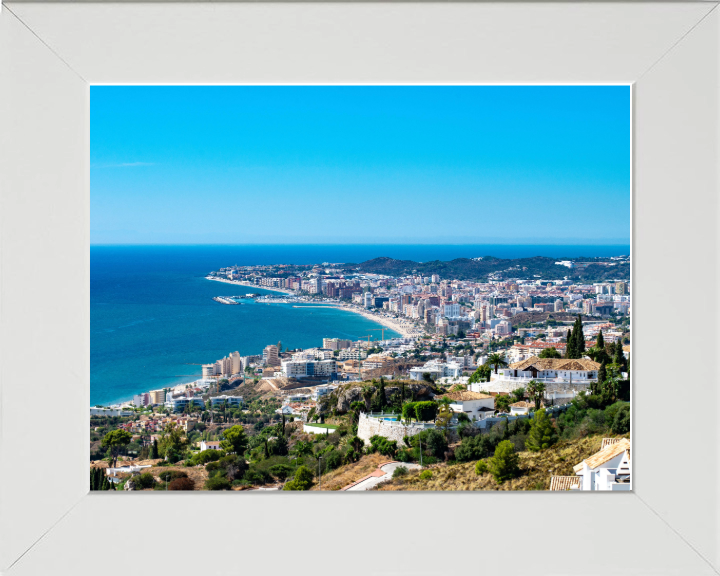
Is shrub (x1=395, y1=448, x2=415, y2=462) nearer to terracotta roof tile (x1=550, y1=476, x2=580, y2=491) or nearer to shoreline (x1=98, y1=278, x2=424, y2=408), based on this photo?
terracotta roof tile (x1=550, y1=476, x2=580, y2=491)

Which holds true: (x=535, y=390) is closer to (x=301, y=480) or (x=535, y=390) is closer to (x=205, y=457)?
(x=301, y=480)

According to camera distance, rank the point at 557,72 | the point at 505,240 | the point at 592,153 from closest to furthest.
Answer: the point at 557,72 < the point at 592,153 < the point at 505,240

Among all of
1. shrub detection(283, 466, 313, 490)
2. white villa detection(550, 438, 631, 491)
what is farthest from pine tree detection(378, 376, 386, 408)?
white villa detection(550, 438, 631, 491)

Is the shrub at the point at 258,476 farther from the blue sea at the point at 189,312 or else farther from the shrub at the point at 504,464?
the blue sea at the point at 189,312
